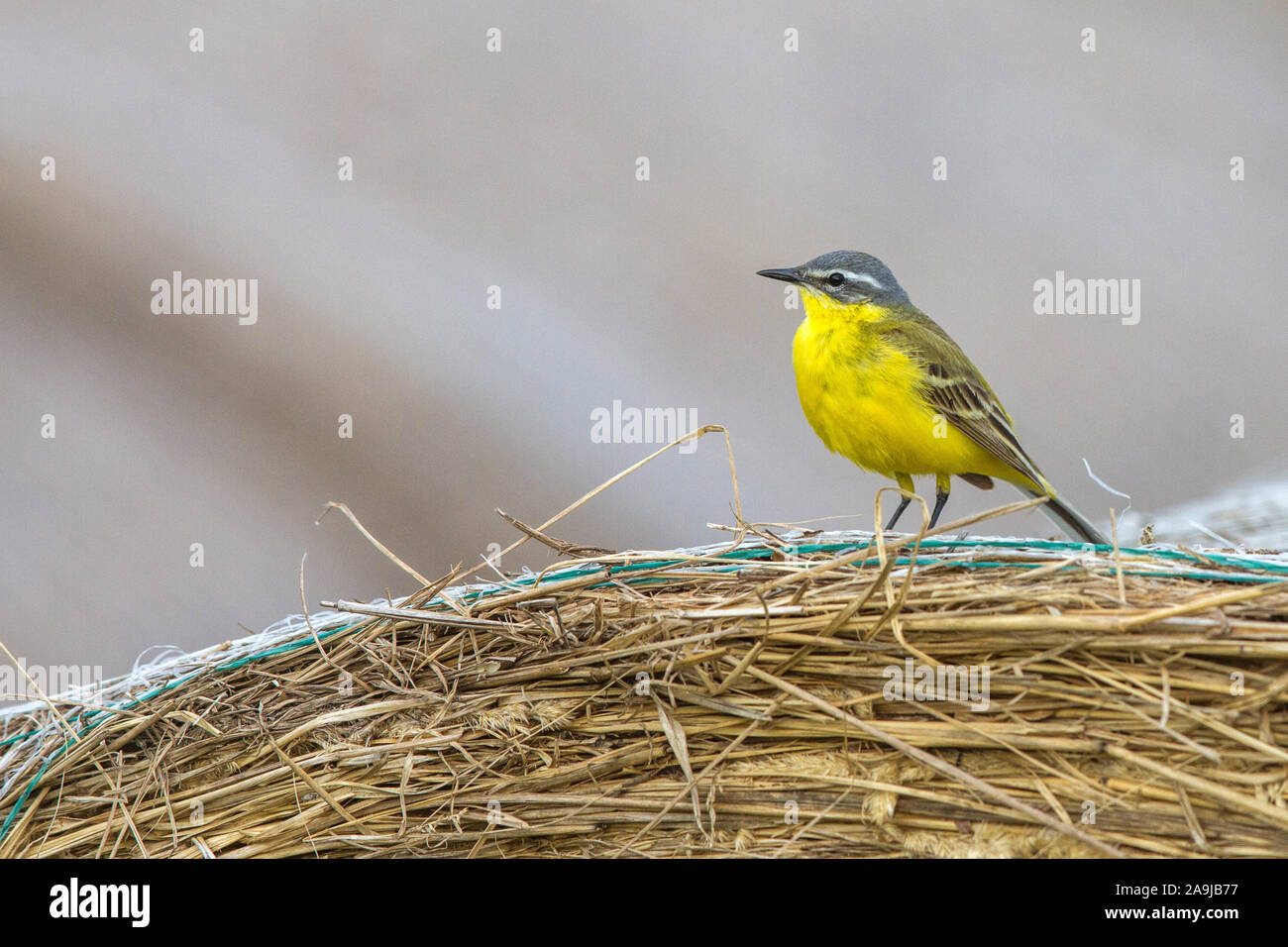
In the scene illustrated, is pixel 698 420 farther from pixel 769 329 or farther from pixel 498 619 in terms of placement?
pixel 498 619

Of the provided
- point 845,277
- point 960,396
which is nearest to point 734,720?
point 960,396

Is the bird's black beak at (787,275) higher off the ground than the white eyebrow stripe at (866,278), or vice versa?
the bird's black beak at (787,275)

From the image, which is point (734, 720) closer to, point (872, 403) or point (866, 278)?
point (872, 403)

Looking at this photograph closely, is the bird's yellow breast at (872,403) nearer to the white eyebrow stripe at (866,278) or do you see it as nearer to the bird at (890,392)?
the bird at (890,392)

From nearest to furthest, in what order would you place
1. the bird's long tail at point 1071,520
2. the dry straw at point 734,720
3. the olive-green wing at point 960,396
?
1. the dry straw at point 734,720
2. the bird's long tail at point 1071,520
3. the olive-green wing at point 960,396

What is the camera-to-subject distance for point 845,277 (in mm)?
3316

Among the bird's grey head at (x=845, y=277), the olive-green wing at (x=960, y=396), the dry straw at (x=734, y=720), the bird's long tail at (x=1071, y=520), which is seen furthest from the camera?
the bird's grey head at (x=845, y=277)

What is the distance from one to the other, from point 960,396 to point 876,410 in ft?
1.12

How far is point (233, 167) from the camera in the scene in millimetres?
5516

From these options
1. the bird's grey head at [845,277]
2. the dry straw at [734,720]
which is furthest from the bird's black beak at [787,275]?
the dry straw at [734,720]

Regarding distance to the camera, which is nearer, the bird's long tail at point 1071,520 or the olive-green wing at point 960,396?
the bird's long tail at point 1071,520

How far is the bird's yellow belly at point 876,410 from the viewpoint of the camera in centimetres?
305
